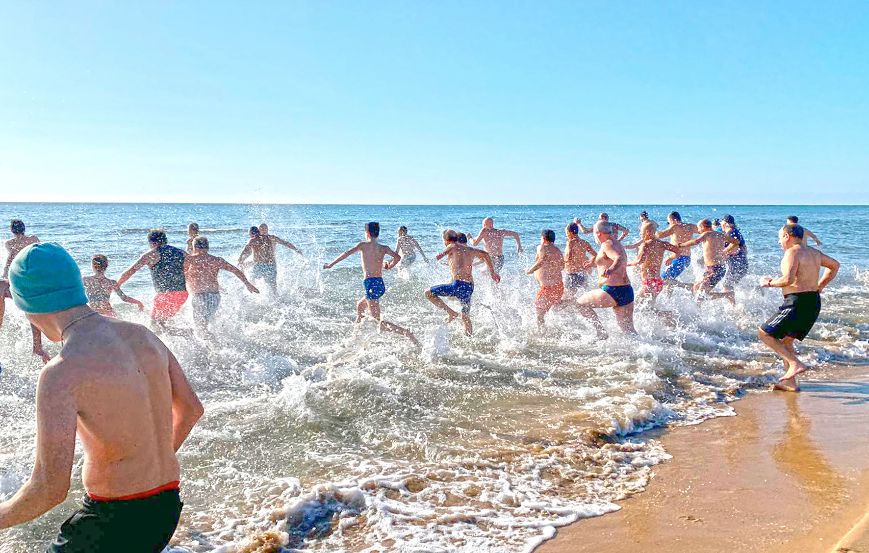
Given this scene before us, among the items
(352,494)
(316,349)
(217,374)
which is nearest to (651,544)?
(352,494)

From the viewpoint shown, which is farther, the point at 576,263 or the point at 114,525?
the point at 576,263

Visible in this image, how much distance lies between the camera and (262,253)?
11375mm

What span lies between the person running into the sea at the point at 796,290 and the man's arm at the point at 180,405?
19.5 ft

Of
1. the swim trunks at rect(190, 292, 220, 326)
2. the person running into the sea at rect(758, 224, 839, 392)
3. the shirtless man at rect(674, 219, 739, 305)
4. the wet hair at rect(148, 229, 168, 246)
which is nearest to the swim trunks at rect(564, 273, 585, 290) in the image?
the shirtless man at rect(674, 219, 739, 305)

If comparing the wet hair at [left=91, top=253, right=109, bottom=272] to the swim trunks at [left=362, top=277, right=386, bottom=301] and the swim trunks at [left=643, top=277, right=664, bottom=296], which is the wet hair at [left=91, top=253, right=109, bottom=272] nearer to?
the swim trunks at [left=362, top=277, right=386, bottom=301]

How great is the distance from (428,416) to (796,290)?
4.08 m

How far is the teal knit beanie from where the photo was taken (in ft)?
5.78

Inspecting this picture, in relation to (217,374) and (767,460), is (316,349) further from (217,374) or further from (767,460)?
(767,460)

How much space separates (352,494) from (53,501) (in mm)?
2330

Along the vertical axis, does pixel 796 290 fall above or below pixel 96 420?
below

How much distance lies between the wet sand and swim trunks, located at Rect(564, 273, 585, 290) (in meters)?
4.24

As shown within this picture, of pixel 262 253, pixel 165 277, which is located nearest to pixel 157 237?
pixel 165 277

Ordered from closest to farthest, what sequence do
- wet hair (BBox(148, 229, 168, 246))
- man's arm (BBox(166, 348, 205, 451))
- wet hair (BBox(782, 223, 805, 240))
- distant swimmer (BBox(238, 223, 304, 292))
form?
man's arm (BBox(166, 348, 205, 451)) < wet hair (BBox(782, 223, 805, 240)) < wet hair (BBox(148, 229, 168, 246)) < distant swimmer (BBox(238, 223, 304, 292))

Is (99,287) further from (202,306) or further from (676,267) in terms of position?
(676,267)
